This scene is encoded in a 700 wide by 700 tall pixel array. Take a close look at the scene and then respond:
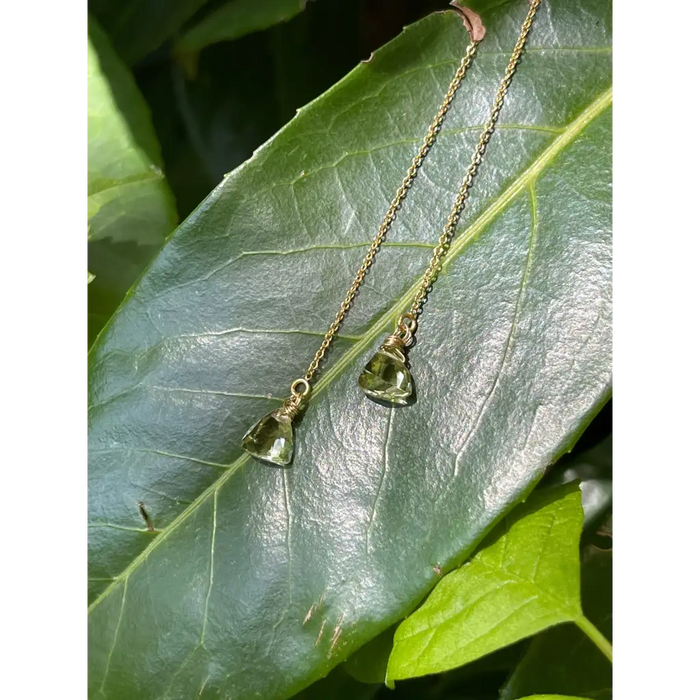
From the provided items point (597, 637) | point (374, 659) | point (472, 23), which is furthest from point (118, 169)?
point (597, 637)

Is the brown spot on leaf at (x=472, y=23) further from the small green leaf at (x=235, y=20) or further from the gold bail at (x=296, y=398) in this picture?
the gold bail at (x=296, y=398)

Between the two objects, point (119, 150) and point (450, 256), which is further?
point (119, 150)

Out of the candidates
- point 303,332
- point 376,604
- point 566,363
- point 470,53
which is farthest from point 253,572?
point 470,53

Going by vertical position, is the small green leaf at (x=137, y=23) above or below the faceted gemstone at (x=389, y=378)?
above

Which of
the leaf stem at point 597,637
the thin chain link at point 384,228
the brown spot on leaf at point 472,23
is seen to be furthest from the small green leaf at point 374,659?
the brown spot on leaf at point 472,23

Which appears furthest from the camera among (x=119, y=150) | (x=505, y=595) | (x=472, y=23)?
(x=119, y=150)

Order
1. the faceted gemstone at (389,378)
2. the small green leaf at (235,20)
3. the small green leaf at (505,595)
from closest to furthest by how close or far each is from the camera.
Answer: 1. the small green leaf at (505,595)
2. the faceted gemstone at (389,378)
3. the small green leaf at (235,20)

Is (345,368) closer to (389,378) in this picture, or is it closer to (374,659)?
(389,378)
